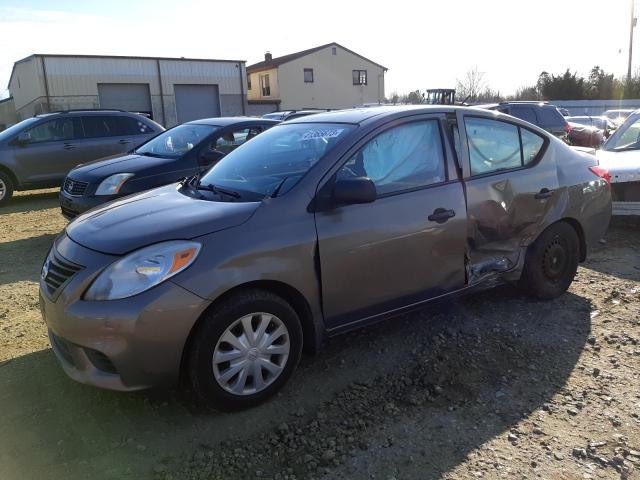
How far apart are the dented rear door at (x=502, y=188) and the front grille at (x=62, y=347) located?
273cm

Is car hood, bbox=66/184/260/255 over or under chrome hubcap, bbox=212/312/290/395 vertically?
over

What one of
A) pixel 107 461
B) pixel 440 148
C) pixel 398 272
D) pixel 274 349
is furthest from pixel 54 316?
pixel 440 148

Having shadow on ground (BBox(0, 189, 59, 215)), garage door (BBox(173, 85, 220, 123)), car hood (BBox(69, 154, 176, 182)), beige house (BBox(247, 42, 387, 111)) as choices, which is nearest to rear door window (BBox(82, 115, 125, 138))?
shadow on ground (BBox(0, 189, 59, 215))

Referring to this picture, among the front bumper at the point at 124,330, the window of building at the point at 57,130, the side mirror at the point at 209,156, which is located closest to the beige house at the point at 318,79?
the window of building at the point at 57,130

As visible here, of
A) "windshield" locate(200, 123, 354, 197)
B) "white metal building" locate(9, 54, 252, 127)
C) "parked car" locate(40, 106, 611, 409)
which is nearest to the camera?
"parked car" locate(40, 106, 611, 409)

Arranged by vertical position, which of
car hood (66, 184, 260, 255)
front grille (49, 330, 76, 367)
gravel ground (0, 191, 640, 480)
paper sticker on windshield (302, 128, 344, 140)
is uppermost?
paper sticker on windshield (302, 128, 344, 140)

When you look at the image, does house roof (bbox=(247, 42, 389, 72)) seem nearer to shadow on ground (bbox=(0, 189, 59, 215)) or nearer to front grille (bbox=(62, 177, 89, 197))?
shadow on ground (bbox=(0, 189, 59, 215))

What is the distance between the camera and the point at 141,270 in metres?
2.83

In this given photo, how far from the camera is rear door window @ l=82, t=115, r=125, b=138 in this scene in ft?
36.1

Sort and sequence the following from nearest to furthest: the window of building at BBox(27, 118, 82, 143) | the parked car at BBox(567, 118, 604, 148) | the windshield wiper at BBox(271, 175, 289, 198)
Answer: the windshield wiper at BBox(271, 175, 289, 198) → the window of building at BBox(27, 118, 82, 143) → the parked car at BBox(567, 118, 604, 148)

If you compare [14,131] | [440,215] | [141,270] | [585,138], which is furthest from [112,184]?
[585,138]

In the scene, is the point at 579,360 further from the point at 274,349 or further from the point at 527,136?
the point at 274,349

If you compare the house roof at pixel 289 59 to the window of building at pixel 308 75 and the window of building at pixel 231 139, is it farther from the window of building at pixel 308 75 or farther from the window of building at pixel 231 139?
the window of building at pixel 231 139

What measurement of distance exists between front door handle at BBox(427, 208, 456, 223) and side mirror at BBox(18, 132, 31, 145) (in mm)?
9569
